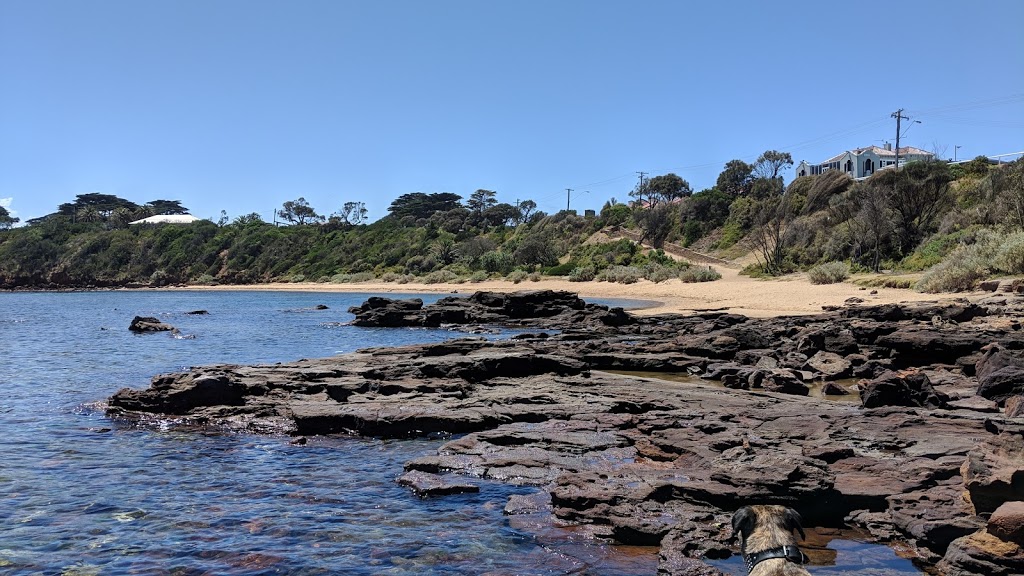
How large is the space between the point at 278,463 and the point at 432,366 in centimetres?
609

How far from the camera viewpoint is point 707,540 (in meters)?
6.57

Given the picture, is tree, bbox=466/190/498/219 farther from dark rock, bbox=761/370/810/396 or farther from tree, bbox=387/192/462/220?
dark rock, bbox=761/370/810/396

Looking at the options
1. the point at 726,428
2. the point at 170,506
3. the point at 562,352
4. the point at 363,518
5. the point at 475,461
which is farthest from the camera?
the point at 562,352

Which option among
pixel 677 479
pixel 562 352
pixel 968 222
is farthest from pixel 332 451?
pixel 968 222

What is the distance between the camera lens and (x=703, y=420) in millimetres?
11031

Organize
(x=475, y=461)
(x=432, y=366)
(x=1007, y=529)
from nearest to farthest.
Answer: (x=1007, y=529) < (x=475, y=461) < (x=432, y=366)

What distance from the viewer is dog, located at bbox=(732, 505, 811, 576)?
487cm

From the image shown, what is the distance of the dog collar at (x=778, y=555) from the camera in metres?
4.91

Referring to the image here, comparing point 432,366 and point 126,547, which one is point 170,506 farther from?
point 432,366

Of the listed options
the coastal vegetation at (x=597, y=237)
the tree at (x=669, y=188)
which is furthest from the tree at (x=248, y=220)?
the tree at (x=669, y=188)

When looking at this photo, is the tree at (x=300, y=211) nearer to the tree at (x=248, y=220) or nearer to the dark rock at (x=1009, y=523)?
the tree at (x=248, y=220)

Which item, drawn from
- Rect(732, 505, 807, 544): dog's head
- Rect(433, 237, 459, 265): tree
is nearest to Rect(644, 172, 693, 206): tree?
Rect(433, 237, 459, 265): tree

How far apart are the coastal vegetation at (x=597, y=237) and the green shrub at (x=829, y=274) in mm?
95

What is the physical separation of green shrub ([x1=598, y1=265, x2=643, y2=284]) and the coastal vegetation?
186 mm
